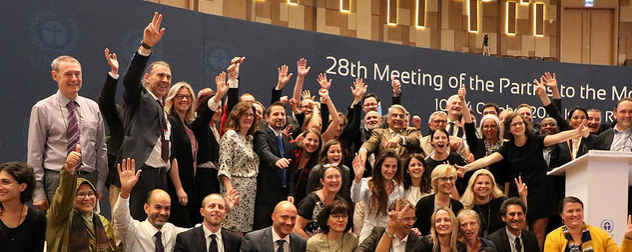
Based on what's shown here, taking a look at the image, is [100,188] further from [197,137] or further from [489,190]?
[489,190]

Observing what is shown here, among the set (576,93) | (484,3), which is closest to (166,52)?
(576,93)

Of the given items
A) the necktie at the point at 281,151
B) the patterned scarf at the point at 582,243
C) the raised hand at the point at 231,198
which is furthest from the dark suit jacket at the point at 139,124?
the patterned scarf at the point at 582,243

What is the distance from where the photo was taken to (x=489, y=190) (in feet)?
20.3

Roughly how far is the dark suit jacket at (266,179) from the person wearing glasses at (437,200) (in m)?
0.90

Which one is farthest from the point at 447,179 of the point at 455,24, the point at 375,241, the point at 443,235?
the point at 455,24

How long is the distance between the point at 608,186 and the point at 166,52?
3.81 m

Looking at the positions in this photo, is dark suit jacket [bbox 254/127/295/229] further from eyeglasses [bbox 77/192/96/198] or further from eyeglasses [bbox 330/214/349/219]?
eyeglasses [bbox 77/192/96/198]

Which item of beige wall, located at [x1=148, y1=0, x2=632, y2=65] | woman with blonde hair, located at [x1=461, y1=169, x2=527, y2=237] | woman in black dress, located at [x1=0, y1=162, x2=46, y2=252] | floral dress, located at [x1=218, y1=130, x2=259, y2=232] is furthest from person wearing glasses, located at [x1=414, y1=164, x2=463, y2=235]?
beige wall, located at [x1=148, y1=0, x2=632, y2=65]

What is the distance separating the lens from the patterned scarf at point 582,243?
5.62 metres

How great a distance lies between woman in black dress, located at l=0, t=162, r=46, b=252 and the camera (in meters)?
4.67

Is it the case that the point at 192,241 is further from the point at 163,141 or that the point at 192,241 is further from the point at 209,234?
the point at 163,141

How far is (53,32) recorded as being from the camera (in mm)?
7117

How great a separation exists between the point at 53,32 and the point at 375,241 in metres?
3.02

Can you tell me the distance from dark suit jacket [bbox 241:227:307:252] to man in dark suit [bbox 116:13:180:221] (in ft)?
1.88
